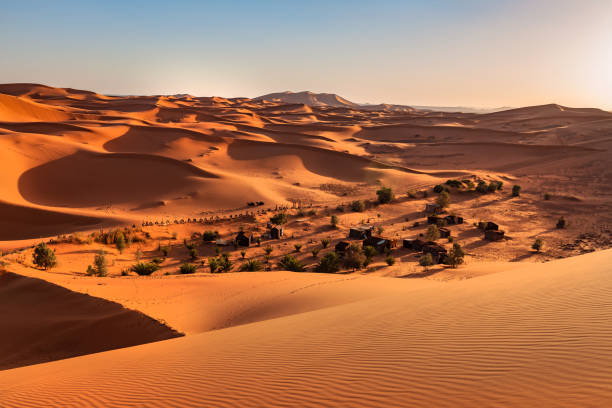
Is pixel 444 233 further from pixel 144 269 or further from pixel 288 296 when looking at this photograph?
pixel 144 269

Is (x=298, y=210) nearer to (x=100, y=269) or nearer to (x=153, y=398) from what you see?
(x=100, y=269)

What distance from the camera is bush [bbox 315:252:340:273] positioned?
1567cm

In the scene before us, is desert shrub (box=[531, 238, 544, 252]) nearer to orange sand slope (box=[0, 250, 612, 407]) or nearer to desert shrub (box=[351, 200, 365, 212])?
desert shrub (box=[351, 200, 365, 212])

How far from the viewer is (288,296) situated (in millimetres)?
10734

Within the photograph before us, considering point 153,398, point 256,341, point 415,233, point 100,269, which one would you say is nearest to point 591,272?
point 256,341

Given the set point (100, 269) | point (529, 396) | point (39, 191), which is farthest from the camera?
point (39, 191)

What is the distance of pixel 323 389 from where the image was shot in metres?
4.00

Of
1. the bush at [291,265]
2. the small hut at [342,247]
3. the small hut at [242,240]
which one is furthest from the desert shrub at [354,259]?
the small hut at [242,240]

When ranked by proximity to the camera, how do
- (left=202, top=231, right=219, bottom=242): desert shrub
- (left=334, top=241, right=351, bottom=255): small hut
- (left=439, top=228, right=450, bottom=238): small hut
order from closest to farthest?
(left=334, top=241, right=351, bottom=255): small hut, (left=202, top=231, right=219, bottom=242): desert shrub, (left=439, top=228, right=450, bottom=238): small hut

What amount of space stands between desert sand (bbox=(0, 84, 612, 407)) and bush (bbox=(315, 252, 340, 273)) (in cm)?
42

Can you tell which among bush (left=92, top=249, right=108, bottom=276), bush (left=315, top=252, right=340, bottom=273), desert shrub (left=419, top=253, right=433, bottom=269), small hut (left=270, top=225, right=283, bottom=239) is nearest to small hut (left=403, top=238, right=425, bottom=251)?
desert shrub (left=419, top=253, right=433, bottom=269)

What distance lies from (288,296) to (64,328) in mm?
5497

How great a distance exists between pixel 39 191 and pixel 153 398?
95.8 ft

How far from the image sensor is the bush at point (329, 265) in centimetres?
1567
